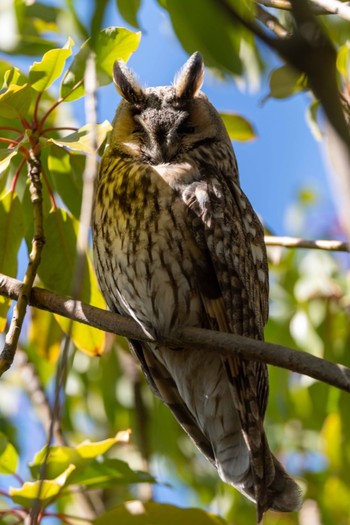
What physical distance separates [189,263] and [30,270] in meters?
0.61

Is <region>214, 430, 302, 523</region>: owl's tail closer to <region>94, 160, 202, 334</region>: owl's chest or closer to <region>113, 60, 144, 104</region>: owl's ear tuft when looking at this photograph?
<region>94, 160, 202, 334</region>: owl's chest

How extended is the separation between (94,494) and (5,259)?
1929 mm

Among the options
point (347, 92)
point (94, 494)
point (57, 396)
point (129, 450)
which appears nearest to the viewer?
point (57, 396)

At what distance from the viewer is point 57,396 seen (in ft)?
3.81

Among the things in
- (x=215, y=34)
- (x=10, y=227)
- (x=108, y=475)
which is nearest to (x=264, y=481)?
(x=108, y=475)

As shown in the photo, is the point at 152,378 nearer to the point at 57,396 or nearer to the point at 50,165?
the point at 50,165

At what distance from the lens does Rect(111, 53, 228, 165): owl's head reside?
2840mm

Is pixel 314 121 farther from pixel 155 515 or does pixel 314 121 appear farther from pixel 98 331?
pixel 155 515

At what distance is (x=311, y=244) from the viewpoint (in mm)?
2648

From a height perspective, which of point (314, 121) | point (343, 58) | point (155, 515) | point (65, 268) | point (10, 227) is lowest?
point (155, 515)

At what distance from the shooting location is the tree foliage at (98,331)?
2.22 metres

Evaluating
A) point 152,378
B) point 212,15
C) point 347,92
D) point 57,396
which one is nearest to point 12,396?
point 152,378

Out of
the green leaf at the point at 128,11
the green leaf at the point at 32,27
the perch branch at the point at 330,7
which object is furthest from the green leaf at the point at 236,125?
the perch branch at the point at 330,7

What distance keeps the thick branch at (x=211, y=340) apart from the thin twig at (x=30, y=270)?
43 mm
